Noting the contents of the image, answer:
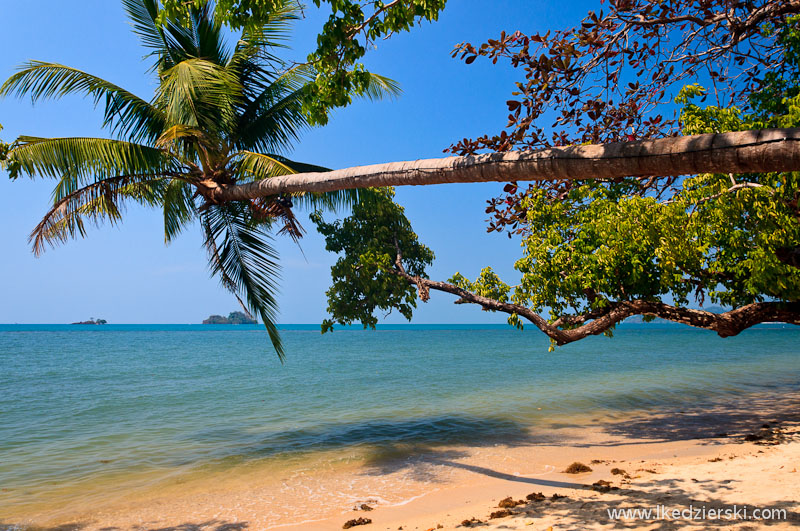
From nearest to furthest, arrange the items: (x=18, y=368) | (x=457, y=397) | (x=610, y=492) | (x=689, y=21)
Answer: (x=689, y=21), (x=610, y=492), (x=457, y=397), (x=18, y=368)

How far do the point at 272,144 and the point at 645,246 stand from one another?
6260mm

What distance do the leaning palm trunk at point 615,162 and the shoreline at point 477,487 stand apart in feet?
10.9

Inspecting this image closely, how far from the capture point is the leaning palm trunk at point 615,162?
8.10 ft

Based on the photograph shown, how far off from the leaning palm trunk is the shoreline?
3.33 meters

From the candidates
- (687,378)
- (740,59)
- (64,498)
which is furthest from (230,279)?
(687,378)

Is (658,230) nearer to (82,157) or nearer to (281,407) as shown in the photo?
(82,157)

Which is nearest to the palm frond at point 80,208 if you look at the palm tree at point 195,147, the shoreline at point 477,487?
the palm tree at point 195,147

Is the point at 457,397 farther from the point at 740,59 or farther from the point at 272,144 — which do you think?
the point at 740,59

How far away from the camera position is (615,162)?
2861 millimetres

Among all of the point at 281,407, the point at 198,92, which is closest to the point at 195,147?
the point at 198,92

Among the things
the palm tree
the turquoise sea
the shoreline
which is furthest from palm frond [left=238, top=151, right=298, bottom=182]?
the turquoise sea

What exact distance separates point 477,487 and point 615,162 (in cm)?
526

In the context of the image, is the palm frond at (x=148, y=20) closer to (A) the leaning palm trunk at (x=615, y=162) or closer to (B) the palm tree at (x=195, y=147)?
(B) the palm tree at (x=195, y=147)

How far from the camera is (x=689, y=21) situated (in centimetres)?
501
